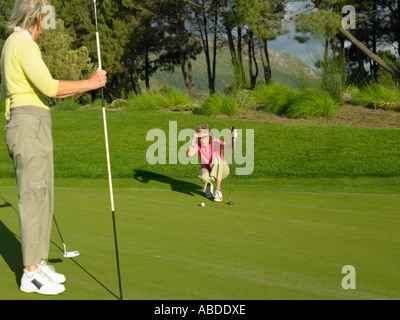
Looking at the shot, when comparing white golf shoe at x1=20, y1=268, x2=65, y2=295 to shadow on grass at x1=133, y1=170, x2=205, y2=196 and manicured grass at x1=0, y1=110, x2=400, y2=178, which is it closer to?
shadow on grass at x1=133, y1=170, x2=205, y2=196

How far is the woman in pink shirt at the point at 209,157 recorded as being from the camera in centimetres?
908

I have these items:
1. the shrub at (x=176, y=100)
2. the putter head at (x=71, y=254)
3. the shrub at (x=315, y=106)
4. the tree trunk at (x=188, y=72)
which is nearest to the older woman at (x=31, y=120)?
the putter head at (x=71, y=254)

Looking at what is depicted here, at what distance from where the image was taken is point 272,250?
16.5ft

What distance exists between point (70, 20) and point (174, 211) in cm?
4336

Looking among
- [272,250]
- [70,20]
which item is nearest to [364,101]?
[272,250]

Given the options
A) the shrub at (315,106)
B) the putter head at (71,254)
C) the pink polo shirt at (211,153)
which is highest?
the shrub at (315,106)

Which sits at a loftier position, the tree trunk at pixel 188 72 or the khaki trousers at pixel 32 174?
the tree trunk at pixel 188 72

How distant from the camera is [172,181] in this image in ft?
36.8

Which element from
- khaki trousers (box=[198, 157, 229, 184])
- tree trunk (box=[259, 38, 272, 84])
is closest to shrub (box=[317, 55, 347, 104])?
khaki trousers (box=[198, 157, 229, 184])

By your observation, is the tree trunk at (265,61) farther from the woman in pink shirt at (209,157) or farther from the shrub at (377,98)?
the woman in pink shirt at (209,157)

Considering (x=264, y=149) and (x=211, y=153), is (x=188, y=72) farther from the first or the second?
(x=211, y=153)

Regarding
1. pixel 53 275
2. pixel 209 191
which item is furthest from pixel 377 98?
pixel 53 275

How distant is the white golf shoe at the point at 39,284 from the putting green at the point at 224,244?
0.06m

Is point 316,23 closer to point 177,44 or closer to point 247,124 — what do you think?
point 247,124
